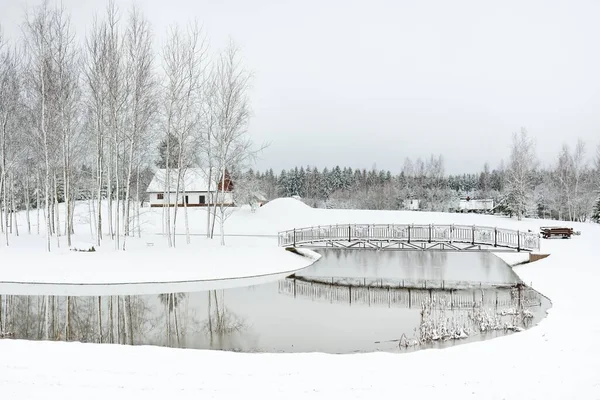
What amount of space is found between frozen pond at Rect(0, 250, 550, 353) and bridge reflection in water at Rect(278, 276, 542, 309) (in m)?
0.05

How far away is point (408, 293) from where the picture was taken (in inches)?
850

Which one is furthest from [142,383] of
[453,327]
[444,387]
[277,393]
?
[453,327]

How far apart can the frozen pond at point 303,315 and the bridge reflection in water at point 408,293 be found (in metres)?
0.05

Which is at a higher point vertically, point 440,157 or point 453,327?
point 440,157

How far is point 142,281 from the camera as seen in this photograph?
74.1 ft

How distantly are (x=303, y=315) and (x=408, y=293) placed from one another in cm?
704

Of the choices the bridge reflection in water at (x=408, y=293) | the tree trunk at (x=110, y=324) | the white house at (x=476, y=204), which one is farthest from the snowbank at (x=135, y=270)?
the white house at (x=476, y=204)

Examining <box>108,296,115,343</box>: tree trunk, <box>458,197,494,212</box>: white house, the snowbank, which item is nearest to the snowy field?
<box>108,296,115,343</box>: tree trunk

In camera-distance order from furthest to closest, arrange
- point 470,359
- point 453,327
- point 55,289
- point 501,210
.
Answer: point 501,210 → point 55,289 → point 453,327 → point 470,359

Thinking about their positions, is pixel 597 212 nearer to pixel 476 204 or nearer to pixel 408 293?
pixel 408 293

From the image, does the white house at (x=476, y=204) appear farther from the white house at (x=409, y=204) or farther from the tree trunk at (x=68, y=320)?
the tree trunk at (x=68, y=320)

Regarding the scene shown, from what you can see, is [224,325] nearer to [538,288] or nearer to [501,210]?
[538,288]

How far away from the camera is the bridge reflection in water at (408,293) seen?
19.1 meters

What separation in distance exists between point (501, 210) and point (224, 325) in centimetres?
5269
